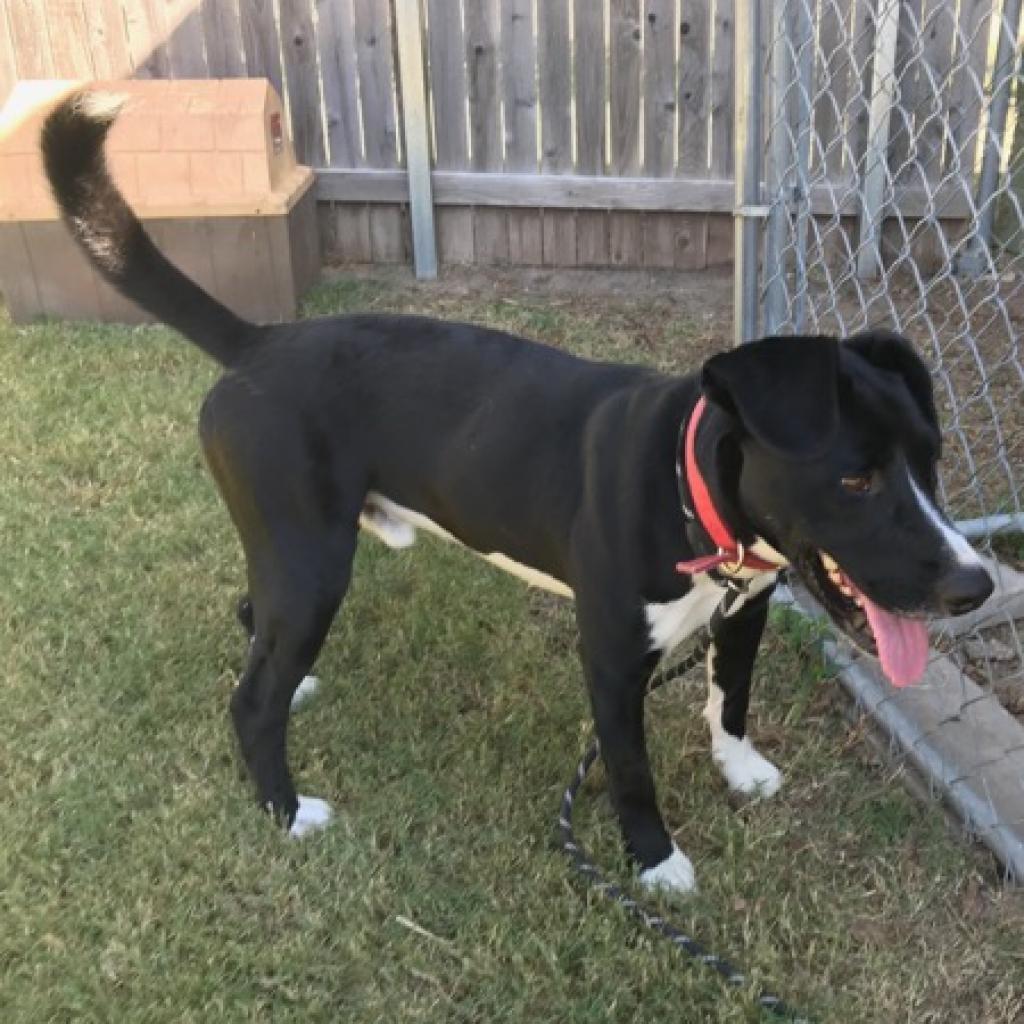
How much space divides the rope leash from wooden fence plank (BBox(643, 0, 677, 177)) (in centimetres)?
393

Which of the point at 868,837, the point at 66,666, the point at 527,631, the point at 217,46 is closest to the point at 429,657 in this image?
the point at 527,631

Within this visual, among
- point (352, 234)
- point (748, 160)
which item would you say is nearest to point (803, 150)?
point (748, 160)

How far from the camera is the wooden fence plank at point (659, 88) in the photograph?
5879 mm

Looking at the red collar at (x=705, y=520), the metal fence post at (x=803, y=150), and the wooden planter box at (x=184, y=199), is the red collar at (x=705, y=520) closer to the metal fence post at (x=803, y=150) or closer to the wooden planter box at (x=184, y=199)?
the metal fence post at (x=803, y=150)

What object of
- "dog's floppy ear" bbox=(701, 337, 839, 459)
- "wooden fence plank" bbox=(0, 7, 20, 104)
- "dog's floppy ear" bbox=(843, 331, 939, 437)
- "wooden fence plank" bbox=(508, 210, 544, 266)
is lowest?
"wooden fence plank" bbox=(508, 210, 544, 266)

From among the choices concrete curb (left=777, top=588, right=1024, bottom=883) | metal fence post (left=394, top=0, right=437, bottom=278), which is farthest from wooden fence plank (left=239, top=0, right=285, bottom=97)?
concrete curb (left=777, top=588, right=1024, bottom=883)

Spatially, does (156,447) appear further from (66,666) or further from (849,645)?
(849,645)

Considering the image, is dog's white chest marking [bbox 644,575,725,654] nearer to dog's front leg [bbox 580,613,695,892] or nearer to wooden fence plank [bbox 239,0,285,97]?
dog's front leg [bbox 580,613,695,892]

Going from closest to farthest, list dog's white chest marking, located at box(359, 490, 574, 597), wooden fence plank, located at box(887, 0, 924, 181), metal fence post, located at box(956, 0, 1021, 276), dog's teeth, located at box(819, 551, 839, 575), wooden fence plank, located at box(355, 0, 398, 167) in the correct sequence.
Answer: dog's teeth, located at box(819, 551, 839, 575) → dog's white chest marking, located at box(359, 490, 574, 597) → metal fence post, located at box(956, 0, 1021, 276) → wooden fence plank, located at box(887, 0, 924, 181) → wooden fence plank, located at box(355, 0, 398, 167)

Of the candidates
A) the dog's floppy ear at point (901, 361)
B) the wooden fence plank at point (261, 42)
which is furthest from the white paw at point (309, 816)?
the wooden fence plank at point (261, 42)

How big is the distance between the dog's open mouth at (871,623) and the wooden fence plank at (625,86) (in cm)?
453

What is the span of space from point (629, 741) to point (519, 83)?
454cm

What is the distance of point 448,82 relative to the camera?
6.11 metres

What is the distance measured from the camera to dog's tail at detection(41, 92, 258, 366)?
8.09ft
